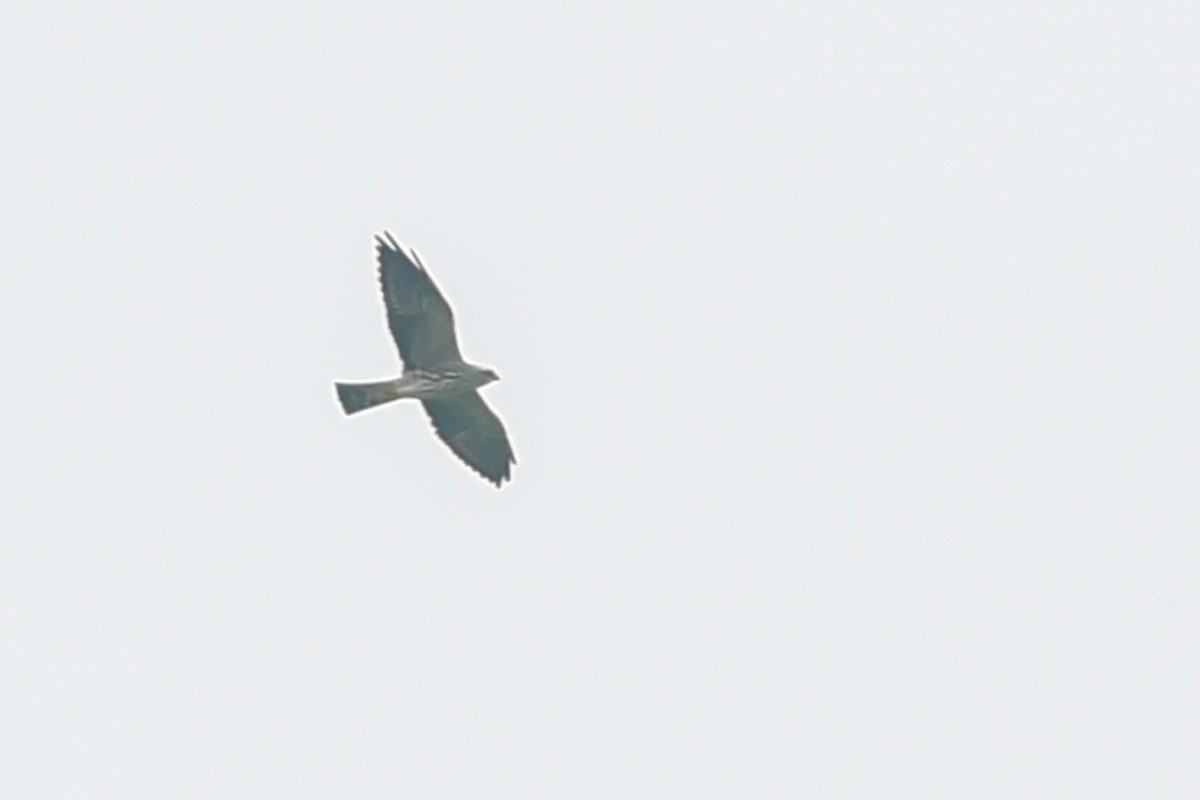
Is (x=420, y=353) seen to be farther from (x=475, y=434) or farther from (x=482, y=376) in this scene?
(x=475, y=434)

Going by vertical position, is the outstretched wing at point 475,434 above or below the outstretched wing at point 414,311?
below

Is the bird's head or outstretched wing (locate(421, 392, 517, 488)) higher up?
the bird's head

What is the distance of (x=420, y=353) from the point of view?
3803 centimetres

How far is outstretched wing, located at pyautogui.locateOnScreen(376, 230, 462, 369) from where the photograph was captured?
3753cm

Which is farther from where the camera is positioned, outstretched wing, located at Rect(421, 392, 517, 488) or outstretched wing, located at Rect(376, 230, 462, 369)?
outstretched wing, located at Rect(421, 392, 517, 488)

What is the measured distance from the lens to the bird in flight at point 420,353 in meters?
37.6

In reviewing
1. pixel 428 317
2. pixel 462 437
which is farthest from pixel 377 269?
pixel 462 437

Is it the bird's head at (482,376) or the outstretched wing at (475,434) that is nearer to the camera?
the bird's head at (482,376)

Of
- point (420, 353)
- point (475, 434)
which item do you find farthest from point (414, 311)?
point (475, 434)

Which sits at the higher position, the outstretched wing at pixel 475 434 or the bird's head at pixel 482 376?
the bird's head at pixel 482 376

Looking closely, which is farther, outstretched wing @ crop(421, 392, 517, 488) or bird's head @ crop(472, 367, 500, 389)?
outstretched wing @ crop(421, 392, 517, 488)

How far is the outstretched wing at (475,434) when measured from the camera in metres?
39.8

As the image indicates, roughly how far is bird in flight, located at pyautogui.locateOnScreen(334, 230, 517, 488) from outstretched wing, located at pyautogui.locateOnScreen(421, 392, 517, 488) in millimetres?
28

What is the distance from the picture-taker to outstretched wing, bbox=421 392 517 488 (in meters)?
39.8
